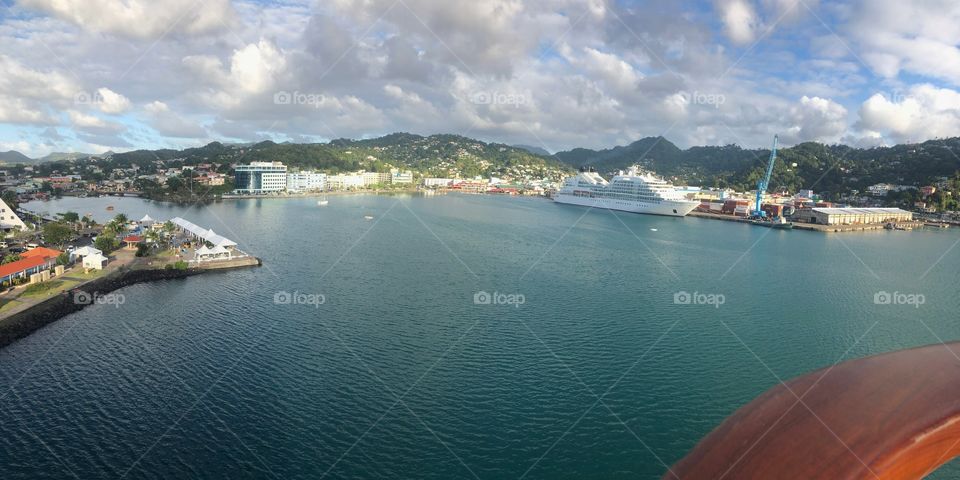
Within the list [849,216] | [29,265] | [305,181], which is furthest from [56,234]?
[849,216]

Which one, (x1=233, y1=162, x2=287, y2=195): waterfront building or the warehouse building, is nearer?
the warehouse building

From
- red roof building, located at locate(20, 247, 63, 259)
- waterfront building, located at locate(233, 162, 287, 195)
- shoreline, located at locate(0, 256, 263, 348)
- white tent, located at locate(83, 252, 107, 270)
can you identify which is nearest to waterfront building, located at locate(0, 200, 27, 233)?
red roof building, located at locate(20, 247, 63, 259)

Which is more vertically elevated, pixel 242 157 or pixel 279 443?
pixel 242 157

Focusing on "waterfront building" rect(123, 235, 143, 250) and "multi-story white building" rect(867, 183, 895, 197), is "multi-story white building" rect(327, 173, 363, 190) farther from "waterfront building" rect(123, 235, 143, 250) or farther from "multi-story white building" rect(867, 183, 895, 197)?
"multi-story white building" rect(867, 183, 895, 197)

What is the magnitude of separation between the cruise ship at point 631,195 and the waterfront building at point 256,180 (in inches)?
Answer: 943

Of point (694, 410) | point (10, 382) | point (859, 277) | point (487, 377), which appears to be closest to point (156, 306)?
point (10, 382)

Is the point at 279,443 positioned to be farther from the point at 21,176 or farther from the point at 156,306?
the point at 21,176

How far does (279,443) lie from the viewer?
5500 mm

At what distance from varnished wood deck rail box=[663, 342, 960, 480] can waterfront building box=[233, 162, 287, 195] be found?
143 feet

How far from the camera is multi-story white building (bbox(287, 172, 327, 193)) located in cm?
4475

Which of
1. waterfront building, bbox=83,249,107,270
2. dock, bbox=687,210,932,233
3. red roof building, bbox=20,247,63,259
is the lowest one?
waterfront building, bbox=83,249,107,270

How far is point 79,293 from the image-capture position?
10.3 metres

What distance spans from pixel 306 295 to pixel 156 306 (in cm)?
276

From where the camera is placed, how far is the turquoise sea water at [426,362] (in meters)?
5.38
